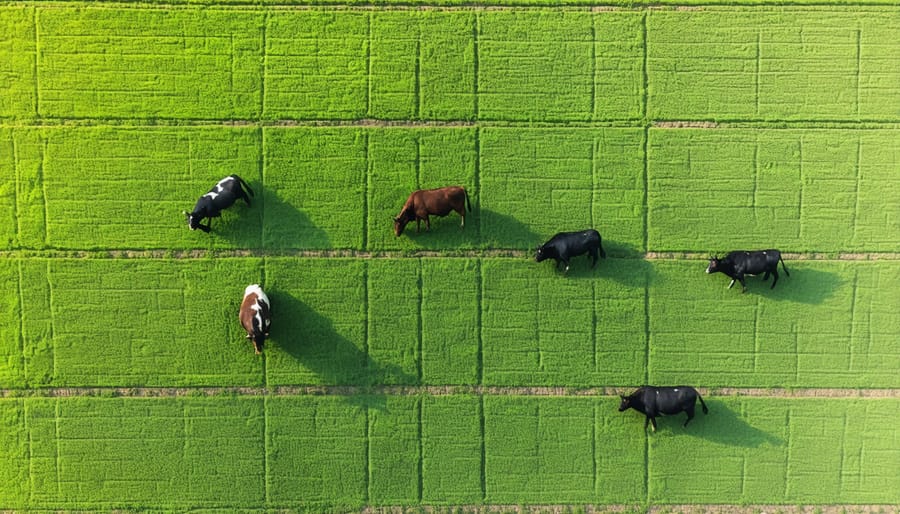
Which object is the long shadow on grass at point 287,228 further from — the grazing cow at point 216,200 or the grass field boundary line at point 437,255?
the grazing cow at point 216,200

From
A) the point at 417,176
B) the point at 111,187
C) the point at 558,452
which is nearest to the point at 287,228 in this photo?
the point at 417,176

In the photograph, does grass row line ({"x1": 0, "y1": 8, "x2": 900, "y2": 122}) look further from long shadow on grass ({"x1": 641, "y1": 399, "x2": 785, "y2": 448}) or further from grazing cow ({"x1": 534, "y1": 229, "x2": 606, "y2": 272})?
long shadow on grass ({"x1": 641, "y1": 399, "x2": 785, "y2": 448})

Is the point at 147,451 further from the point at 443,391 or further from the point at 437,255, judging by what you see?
the point at 437,255

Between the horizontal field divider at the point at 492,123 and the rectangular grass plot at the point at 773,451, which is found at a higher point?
the horizontal field divider at the point at 492,123

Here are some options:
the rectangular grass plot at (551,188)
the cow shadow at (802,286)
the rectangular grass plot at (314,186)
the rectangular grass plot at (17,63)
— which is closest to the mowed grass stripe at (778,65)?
the rectangular grass plot at (551,188)

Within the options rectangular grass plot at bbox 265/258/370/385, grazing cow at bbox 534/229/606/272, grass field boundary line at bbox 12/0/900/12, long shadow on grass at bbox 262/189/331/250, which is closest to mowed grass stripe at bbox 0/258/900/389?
rectangular grass plot at bbox 265/258/370/385

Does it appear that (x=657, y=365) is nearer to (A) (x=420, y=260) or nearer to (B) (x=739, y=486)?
(B) (x=739, y=486)
